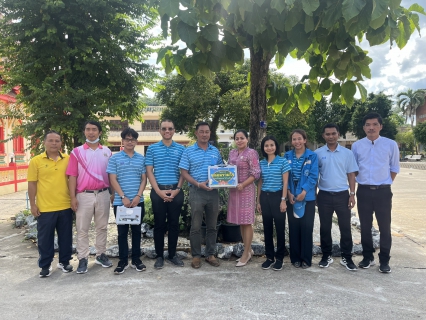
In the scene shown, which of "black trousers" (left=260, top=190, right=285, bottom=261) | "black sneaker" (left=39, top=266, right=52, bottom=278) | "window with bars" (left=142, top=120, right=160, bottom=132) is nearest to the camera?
"black sneaker" (left=39, top=266, right=52, bottom=278)

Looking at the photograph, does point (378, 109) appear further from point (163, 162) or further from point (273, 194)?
point (163, 162)

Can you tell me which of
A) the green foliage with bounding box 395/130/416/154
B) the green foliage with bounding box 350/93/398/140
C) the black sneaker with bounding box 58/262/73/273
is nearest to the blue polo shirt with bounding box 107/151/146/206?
the black sneaker with bounding box 58/262/73/273

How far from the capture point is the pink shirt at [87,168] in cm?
420

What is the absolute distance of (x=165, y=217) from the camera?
4418 mm

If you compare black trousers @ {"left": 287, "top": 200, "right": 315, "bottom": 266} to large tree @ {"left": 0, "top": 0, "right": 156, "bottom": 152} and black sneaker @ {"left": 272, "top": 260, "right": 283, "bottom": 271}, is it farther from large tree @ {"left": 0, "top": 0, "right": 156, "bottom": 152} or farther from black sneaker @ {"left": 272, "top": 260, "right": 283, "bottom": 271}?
large tree @ {"left": 0, "top": 0, "right": 156, "bottom": 152}

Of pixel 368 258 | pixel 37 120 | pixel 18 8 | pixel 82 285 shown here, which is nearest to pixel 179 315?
pixel 82 285

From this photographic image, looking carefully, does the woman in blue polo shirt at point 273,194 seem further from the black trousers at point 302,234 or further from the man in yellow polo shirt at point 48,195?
the man in yellow polo shirt at point 48,195

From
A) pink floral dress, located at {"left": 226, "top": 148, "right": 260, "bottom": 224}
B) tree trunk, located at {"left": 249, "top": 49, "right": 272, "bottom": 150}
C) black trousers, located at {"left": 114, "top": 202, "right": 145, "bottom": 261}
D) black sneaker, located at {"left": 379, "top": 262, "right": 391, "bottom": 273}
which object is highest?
tree trunk, located at {"left": 249, "top": 49, "right": 272, "bottom": 150}

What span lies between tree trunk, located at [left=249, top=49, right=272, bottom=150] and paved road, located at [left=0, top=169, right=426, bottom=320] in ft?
6.81

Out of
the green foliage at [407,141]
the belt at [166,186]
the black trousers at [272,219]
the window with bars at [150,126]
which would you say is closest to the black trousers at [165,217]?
the belt at [166,186]

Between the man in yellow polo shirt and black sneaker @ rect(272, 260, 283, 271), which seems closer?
the man in yellow polo shirt

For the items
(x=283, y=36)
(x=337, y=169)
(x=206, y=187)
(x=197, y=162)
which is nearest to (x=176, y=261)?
(x=206, y=187)

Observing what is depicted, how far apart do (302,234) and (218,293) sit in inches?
54.4

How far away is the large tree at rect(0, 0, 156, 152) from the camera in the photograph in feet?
21.0
